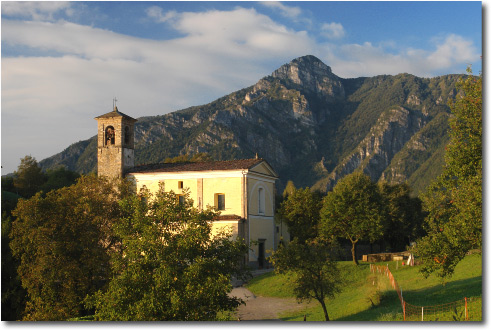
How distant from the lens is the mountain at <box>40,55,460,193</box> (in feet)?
420

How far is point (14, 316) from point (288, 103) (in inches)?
6918

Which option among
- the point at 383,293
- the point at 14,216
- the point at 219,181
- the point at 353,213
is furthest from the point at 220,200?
the point at 383,293

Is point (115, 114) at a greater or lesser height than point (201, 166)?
greater

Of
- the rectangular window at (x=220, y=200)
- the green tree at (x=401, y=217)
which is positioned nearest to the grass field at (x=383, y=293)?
the rectangular window at (x=220, y=200)

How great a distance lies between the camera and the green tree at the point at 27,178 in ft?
147

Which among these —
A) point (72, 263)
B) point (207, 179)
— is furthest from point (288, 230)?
point (72, 263)

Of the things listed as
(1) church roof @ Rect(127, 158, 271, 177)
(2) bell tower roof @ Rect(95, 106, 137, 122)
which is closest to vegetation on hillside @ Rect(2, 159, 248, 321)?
(1) church roof @ Rect(127, 158, 271, 177)

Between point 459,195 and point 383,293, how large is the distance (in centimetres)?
991

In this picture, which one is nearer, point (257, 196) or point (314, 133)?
point (257, 196)

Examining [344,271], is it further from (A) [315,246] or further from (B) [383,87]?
(B) [383,87]

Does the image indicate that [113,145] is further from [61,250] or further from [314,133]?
[314,133]

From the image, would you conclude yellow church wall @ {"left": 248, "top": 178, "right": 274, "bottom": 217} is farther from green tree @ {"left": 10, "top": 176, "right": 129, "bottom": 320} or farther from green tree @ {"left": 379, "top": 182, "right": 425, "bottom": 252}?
green tree @ {"left": 379, "top": 182, "right": 425, "bottom": 252}

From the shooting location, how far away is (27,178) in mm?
45969

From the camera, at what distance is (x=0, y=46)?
50.1 ft
